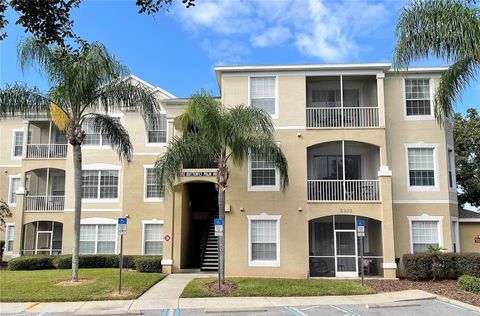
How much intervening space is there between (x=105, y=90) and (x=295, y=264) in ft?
34.6

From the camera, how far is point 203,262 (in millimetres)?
22766

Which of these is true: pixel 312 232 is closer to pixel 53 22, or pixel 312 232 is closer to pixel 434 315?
pixel 434 315

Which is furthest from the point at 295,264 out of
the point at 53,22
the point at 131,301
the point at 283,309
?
the point at 53,22

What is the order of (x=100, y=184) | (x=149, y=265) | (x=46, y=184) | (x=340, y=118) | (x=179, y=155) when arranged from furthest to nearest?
(x=46, y=184), (x=100, y=184), (x=149, y=265), (x=340, y=118), (x=179, y=155)

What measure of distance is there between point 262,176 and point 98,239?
10.9 metres

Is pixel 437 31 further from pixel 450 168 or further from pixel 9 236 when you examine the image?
pixel 9 236

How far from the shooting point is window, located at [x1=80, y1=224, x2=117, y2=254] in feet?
84.3

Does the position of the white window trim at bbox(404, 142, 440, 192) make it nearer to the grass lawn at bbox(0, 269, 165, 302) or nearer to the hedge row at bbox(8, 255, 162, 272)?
the grass lawn at bbox(0, 269, 165, 302)

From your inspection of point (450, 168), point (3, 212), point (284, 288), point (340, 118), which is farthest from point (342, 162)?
point (3, 212)

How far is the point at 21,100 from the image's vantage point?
16.8 metres

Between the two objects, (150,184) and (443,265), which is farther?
(150,184)

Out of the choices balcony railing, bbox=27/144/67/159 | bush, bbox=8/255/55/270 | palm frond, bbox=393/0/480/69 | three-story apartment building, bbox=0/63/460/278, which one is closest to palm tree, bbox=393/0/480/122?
palm frond, bbox=393/0/480/69

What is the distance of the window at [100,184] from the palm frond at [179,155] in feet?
33.5

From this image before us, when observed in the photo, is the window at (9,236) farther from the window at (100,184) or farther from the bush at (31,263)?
the window at (100,184)
